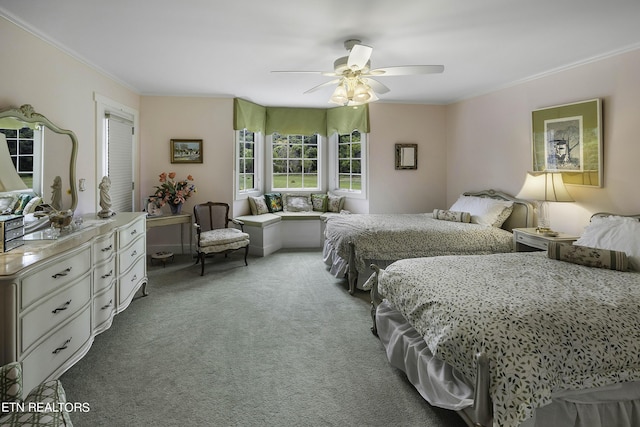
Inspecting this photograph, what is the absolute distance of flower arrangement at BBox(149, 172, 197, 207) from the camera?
5.19m

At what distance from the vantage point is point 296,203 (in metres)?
6.48

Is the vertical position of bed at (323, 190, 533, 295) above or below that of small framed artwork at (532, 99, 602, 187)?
below

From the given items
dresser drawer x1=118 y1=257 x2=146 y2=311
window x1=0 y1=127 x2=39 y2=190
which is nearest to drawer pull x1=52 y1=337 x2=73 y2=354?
dresser drawer x1=118 y1=257 x2=146 y2=311

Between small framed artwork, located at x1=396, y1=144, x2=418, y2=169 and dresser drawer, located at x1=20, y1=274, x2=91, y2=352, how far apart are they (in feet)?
15.6

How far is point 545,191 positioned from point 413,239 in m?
1.42

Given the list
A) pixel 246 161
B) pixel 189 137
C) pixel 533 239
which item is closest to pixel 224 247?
pixel 189 137

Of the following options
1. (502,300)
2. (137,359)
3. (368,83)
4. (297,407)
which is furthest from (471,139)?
(137,359)

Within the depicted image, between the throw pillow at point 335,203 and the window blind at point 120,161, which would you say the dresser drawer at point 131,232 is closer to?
the window blind at point 120,161

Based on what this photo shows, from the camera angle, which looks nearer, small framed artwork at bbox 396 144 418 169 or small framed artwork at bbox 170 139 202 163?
small framed artwork at bbox 170 139 202 163

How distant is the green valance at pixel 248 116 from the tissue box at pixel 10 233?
142 inches

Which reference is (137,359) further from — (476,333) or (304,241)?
(304,241)

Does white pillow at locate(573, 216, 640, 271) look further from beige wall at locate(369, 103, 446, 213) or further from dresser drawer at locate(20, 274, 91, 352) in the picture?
dresser drawer at locate(20, 274, 91, 352)

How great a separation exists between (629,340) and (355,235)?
258 cm

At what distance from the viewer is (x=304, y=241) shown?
20.4 ft
